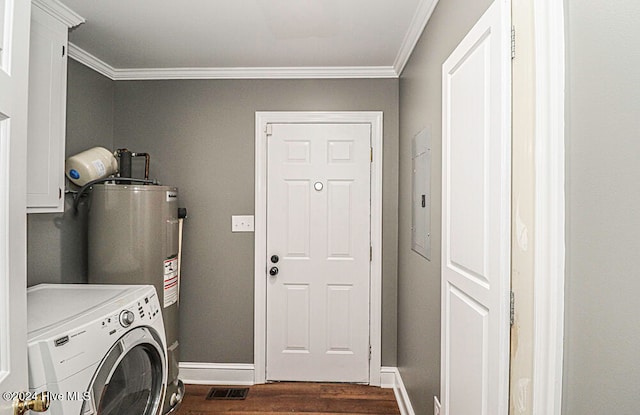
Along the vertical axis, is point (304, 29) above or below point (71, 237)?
above

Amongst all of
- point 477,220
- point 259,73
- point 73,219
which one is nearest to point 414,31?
point 259,73

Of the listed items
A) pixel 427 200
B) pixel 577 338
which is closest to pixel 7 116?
pixel 577 338

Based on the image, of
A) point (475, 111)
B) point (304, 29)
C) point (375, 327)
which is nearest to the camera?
point (475, 111)

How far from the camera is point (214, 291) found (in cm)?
307

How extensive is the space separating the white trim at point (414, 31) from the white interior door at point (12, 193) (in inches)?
66.4

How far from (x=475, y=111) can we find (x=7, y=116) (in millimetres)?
1283

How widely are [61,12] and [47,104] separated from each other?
0.51m

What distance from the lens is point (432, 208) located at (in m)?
1.97

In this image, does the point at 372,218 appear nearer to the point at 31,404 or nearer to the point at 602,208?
the point at 602,208

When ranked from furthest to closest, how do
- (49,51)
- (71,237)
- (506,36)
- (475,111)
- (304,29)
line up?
(71,237) → (304,29) → (49,51) → (475,111) → (506,36)

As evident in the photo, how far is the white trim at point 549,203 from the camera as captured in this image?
0.85m

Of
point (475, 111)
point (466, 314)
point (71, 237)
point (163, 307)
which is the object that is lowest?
point (163, 307)

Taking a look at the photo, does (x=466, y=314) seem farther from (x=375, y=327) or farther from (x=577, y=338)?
(x=375, y=327)

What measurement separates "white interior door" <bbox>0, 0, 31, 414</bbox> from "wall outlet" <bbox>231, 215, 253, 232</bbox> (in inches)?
81.3
